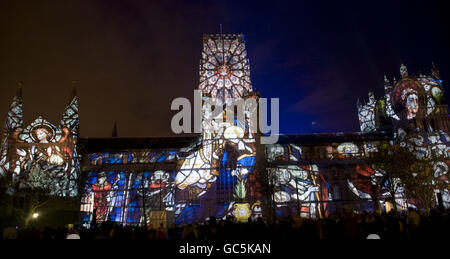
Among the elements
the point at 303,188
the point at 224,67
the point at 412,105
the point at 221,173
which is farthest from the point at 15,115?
the point at 412,105

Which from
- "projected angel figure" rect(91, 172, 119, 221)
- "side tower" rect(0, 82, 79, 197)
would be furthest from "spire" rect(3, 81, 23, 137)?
"projected angel figure" rect(91, 172, 119, 221)

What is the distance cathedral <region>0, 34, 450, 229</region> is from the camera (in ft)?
121

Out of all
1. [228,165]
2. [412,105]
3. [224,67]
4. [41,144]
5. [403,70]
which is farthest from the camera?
[403,70]

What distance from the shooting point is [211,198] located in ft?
124

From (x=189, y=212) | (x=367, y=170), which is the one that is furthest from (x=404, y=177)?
(x=189, y=212)

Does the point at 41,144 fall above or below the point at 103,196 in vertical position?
above

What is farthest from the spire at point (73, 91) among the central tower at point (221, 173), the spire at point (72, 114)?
the central tower at point (221, 173)

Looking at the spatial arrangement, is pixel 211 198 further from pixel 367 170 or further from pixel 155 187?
pixel 367 170

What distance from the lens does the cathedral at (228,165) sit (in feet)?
121

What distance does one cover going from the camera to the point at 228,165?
38.9 metres

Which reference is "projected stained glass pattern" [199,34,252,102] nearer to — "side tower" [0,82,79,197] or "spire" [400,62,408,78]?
"side tower" [0,82,79,197]

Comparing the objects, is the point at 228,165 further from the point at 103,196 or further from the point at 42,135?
the point at 42,135

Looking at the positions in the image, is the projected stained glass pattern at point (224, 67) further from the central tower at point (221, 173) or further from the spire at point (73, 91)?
the spire at point (73, 91)
